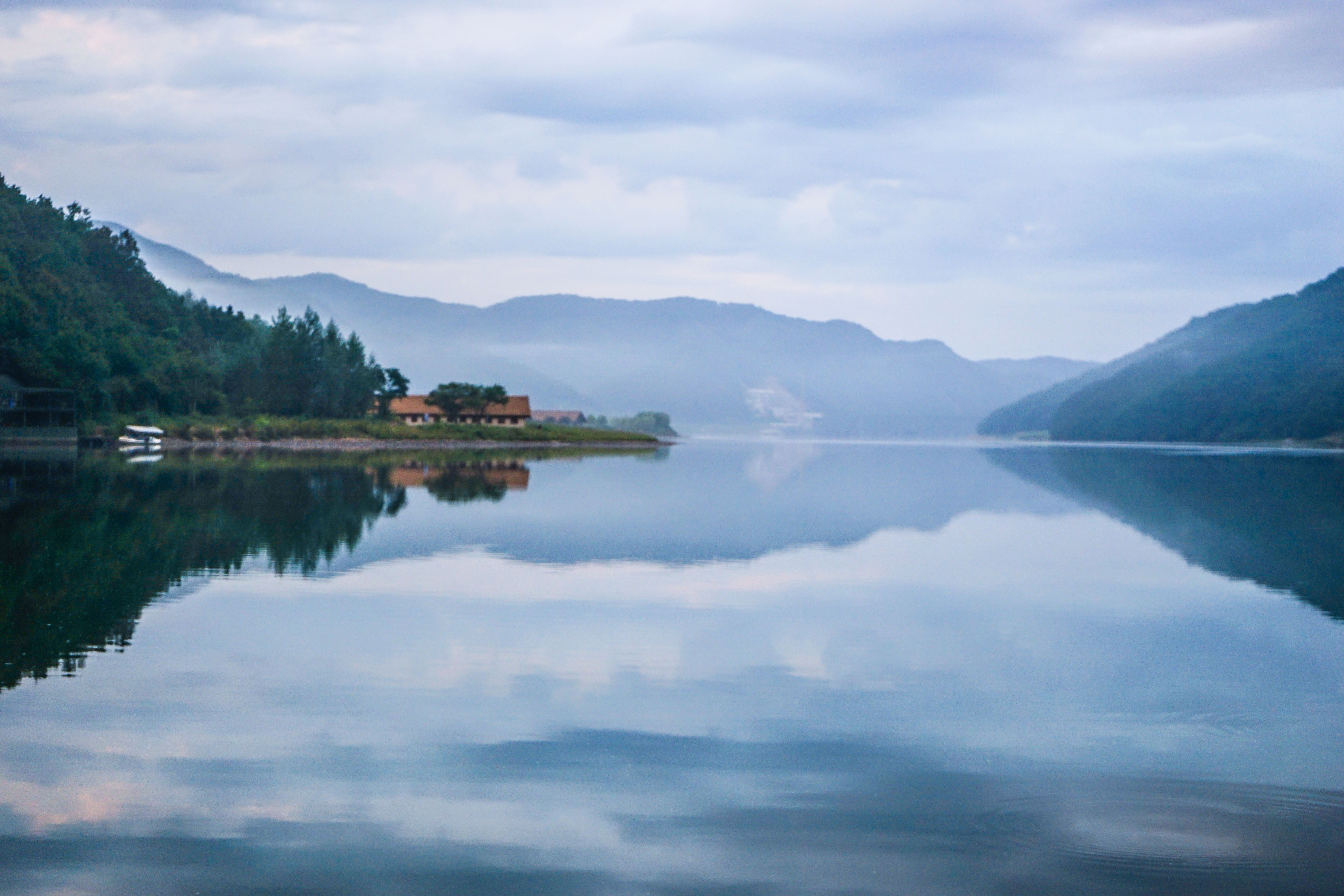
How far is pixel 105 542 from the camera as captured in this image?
84.2 feet

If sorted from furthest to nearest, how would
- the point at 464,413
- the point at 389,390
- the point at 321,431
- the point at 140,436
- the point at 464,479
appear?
1. the point at 464,413
2. the point at 389,390
3. the point at 321,431
4. the point at 140,436
5. the point at 464,479

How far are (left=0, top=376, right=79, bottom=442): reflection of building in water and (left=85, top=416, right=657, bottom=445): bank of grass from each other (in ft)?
7.33

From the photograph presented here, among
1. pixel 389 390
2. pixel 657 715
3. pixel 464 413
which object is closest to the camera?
pixel 657 715

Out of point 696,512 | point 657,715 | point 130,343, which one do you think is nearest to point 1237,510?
point 696,512

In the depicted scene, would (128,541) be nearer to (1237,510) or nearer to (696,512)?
(696,512)

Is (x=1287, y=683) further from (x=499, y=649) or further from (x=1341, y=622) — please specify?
(x=499, y=649)

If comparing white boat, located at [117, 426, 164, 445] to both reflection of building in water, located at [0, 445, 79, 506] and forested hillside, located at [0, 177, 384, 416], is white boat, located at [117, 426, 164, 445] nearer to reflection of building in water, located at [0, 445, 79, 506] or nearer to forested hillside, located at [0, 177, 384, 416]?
forested hillside, located at [0, 177, 384, 416]

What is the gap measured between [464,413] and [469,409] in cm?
263

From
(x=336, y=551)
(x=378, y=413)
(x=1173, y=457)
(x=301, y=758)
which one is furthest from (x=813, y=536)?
(x=378, y=413)

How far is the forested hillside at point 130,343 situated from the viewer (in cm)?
9569

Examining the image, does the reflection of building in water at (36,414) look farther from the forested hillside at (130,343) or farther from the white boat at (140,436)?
the white boat at (140,436)

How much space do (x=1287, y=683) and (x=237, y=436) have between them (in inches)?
4132

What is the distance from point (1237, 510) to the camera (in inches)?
1702

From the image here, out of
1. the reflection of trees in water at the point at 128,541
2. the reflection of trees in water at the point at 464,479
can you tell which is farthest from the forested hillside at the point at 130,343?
the reflection of trees in water at the point at 128,541
